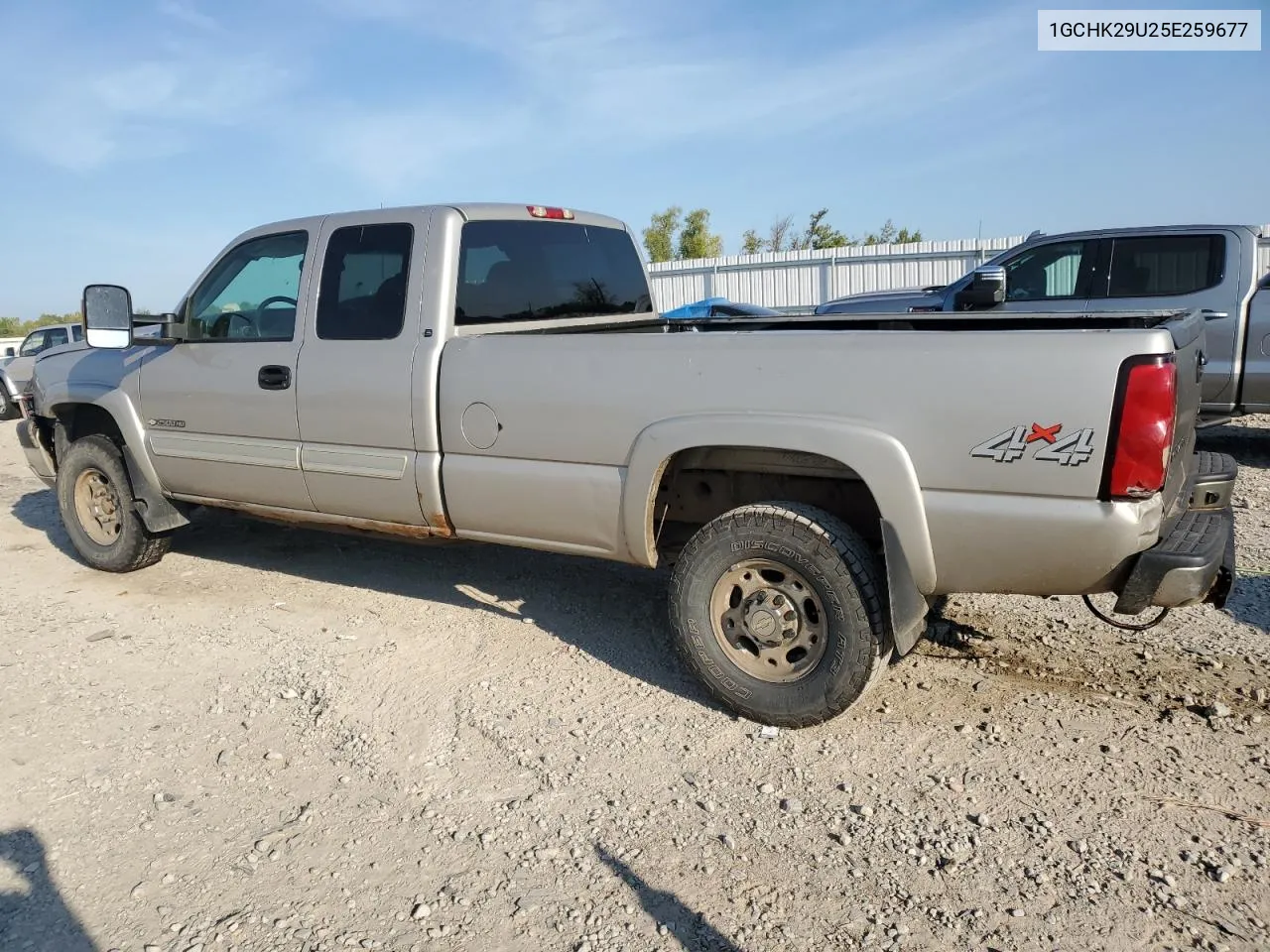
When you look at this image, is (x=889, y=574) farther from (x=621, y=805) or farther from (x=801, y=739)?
(x=621, y=805)

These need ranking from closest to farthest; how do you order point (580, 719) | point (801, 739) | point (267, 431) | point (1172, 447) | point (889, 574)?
point (1172, 447) < point (889, 574) < point (801, 739) < point (580, 719) < point (267, 431)

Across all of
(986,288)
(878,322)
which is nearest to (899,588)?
(878,322)

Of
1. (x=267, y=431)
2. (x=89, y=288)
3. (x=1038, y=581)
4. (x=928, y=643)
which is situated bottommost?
(x=928, y=643)

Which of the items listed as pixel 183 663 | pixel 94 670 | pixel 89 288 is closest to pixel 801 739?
pixel 183 663

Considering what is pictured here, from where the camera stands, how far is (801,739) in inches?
139

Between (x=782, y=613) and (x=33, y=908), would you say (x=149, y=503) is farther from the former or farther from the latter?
(x=782, y=613)

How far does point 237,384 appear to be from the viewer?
4.93 meters

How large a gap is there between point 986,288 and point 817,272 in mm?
15065

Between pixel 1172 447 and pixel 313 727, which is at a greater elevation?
pixel 1172 447

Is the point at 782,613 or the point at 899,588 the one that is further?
the point at 782,613

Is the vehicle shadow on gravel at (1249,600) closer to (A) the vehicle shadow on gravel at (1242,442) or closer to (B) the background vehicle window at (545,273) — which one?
(B) the background vehicle window at (545,273)

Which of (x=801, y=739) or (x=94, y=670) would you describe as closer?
(x=801, y=739)

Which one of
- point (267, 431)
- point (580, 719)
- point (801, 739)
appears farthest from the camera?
point (267, 431)

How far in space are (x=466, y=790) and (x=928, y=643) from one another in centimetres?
224
